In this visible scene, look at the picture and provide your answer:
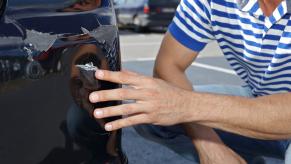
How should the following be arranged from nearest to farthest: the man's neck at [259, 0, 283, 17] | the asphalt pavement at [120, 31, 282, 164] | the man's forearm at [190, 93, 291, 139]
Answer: the man's forearm at [190, 93, 291, 139]
the man's neck at [259, 0, 283, 17]
the asphalt pavement at [120, 31, 282, 164]

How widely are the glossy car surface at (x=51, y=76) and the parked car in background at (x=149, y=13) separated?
12726 millimetres

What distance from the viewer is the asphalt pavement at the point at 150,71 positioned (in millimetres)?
3270

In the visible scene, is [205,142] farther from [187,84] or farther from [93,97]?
[93,97]

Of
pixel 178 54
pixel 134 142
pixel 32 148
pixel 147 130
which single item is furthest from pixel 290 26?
pixel 134 142

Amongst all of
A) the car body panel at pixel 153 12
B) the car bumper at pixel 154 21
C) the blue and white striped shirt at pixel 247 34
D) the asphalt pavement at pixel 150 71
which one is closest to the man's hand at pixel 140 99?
the blue and white striped shirt at pixel 247 34

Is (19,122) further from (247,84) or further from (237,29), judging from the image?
(247,84)

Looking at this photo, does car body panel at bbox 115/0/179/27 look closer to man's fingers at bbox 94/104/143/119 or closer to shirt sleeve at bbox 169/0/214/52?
shirt sleeve at bbox 169/0/214/52

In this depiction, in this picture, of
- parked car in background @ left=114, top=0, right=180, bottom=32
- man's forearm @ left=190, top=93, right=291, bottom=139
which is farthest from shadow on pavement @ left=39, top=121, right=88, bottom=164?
parked car in background @ left=114, top=0, right=180, bottom=32

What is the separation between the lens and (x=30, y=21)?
142 centimetres

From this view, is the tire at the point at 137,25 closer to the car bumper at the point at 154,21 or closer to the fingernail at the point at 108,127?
the car bumper at the point at 154,21

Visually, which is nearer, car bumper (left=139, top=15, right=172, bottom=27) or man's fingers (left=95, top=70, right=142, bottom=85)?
man's fingers (left=95, top=70, right=142, bottom=85)

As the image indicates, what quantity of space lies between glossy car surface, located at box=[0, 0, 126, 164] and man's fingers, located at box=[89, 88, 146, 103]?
5cm

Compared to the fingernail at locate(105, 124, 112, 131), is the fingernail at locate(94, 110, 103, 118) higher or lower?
higher

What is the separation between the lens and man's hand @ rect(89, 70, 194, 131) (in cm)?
147
